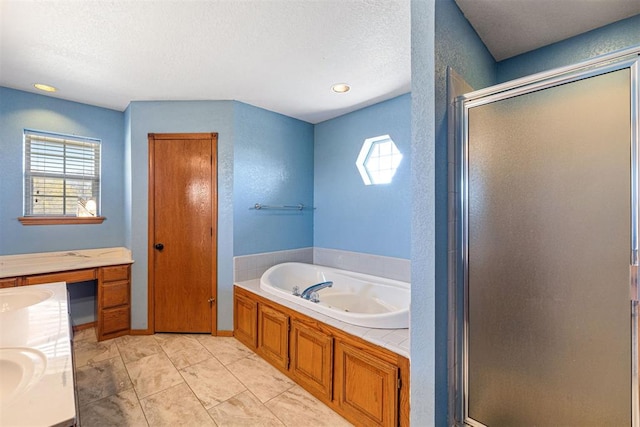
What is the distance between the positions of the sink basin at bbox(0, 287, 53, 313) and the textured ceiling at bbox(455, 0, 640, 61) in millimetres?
2883

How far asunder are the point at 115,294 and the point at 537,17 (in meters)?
4.13

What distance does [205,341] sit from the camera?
2.95m

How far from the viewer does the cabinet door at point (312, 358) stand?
1.97m

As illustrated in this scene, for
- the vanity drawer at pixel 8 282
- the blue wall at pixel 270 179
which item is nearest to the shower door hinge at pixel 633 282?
the blue wall at pixel 270 179

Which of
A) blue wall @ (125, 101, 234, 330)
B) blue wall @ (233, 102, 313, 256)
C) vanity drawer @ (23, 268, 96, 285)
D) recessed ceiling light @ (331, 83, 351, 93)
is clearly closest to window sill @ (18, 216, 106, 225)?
blue wall @ (125, 101, 234, 330)

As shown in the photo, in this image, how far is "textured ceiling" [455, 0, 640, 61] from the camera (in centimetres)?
144

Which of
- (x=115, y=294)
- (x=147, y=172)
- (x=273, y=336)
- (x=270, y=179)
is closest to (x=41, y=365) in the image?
(x=273, y=336)

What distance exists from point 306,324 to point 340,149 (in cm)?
217

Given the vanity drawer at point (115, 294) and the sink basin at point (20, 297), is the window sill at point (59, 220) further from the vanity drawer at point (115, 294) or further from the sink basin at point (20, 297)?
the sink basin at point (20, 297)

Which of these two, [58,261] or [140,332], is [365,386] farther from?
[58,261]

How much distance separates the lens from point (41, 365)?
0.95 m

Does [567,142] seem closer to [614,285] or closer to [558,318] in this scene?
[614,285]

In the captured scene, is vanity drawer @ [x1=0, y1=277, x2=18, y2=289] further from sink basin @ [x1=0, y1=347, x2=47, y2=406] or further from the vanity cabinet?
sink basin @ [x1=0, y1=347, x2=47, y2=406]

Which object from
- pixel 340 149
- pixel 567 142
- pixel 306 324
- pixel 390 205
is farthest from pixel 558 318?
pixel 340 149
